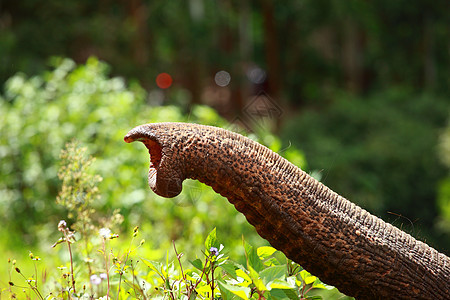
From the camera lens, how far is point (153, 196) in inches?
164

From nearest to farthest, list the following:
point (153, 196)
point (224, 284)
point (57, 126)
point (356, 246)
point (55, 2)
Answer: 1. point (224, 284)
2. point (356, 246)
3. point (153, 196)
4. point (57, 126)
5. point (55, 2)

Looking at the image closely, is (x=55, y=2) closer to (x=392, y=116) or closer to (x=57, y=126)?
(x=57, y=126)

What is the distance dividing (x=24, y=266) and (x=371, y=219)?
11.6 feet

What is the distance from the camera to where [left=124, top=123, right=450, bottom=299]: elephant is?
5.11ft

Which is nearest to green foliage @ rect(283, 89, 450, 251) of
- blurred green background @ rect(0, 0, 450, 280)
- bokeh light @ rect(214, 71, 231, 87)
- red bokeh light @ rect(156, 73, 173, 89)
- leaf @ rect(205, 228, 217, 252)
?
blurred green background @ rect(0, 0, 450, 280)

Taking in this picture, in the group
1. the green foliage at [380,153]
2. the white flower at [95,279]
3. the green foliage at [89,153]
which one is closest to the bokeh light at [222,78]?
the green foliage at [380,153]

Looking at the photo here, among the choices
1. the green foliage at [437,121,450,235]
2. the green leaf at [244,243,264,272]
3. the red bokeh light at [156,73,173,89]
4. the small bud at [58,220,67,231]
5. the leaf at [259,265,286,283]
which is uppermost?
the red bokeh light at [156,73,173,89]

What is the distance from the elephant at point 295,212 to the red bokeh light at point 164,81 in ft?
44.5

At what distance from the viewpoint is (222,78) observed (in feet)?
58.2

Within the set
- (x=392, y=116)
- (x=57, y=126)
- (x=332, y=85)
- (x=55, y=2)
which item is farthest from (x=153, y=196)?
(x=332, y=85)

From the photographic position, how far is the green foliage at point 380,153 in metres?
11.5

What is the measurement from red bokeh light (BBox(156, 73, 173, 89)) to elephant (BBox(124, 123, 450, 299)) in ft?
44.5

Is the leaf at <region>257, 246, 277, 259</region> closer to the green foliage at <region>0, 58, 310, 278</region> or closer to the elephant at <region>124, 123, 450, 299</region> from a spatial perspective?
the elephant at <region>124, 123, 450, 299</region>

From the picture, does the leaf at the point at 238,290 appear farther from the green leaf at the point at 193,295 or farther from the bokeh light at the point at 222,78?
the bokeh light at the point at 222,78
